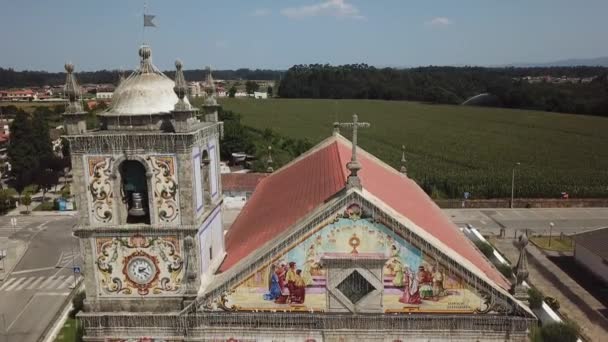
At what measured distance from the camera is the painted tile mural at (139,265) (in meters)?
13.7

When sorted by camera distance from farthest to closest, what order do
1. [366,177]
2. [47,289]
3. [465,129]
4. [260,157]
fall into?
[465,129], [260,157], [47,289], [366,177]

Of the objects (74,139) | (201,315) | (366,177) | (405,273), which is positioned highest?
(74,139)

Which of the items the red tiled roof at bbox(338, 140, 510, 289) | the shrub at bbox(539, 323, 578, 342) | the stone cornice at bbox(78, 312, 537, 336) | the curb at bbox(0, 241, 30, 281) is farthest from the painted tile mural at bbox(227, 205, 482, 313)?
the curb at bbox(0, 241, 30, 281)

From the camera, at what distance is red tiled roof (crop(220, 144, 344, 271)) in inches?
601

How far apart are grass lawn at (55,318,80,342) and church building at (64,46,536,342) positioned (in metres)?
13.5

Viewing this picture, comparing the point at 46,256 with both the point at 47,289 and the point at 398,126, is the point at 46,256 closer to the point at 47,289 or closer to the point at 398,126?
the point at 47,289

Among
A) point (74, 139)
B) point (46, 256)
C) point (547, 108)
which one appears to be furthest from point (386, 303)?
point (547, 108)

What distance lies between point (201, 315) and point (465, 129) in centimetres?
11133

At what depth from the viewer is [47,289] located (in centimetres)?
3253

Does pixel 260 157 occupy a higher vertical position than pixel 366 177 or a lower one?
lower

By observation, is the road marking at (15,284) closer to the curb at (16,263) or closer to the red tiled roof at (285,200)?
the curb at (16,263)

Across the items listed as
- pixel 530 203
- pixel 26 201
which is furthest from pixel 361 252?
pixel 26 201

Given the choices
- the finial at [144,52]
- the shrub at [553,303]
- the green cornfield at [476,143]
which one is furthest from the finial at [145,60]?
the green cornfield at [476,143]

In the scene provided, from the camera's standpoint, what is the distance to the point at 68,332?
2580cm
